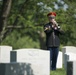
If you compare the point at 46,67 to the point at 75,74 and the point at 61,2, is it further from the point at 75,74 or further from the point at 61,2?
the point at 61,2

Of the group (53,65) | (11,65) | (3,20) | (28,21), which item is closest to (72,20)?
(28,21)

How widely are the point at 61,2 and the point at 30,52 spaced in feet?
46.1

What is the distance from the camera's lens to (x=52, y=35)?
1412 cm

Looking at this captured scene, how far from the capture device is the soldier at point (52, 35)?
13828mm

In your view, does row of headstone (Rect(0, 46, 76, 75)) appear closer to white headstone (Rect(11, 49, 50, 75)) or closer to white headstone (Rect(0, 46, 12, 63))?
white headstone (Rect(11, 49, 50, 75))

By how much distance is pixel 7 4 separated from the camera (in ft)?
71.6

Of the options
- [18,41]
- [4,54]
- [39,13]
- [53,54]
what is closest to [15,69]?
[53,54]

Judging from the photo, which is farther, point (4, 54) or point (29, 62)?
point (4, 54)

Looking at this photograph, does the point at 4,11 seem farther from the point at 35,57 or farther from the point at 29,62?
the point at 29,62

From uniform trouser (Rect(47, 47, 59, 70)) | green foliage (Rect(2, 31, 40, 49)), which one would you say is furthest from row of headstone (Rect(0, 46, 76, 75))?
green foliage (Rect(2, 31, 40, 49))

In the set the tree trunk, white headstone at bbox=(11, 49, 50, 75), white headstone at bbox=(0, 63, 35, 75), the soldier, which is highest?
the tree trunk

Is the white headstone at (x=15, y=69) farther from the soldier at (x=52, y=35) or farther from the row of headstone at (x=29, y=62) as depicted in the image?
the soldier at (x=52, y=35)

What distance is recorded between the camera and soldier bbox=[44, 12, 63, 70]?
1383cm

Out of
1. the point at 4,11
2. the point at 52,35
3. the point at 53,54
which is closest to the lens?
the point at 52,35
